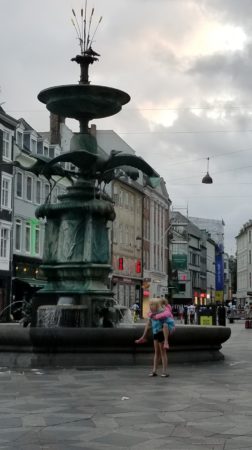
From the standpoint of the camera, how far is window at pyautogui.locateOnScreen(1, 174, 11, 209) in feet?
165

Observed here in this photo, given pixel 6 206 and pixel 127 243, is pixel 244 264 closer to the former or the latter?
pixel 127 243

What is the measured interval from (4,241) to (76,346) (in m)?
36.7

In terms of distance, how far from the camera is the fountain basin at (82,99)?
1658 cm

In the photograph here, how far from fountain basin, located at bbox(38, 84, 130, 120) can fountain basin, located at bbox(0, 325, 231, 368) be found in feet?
18.0

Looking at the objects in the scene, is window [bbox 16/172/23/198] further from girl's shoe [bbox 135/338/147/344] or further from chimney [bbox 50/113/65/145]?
girl's shoe [bbox 135/338/147/344]

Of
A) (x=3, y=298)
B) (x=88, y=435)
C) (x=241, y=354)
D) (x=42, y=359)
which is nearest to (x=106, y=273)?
(x=42, y=359)

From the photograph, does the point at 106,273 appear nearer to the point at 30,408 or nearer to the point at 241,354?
the point at 241,354

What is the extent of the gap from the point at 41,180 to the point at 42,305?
Answer: 4099 centimetres

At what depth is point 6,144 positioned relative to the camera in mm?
50875

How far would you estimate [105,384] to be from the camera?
1170 cm

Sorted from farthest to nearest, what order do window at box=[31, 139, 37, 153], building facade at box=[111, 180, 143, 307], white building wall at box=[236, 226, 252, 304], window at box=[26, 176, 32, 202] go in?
white building wall at box=[236, 226, 252, 304] < building facade at box=[111, 180, 143, 307] < window at box=[31, 139, 37, 153] < window at box=[26, 176, 32, 202]

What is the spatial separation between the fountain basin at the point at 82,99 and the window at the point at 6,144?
1329 inches

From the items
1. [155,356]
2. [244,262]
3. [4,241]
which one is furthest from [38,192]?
[244,262]

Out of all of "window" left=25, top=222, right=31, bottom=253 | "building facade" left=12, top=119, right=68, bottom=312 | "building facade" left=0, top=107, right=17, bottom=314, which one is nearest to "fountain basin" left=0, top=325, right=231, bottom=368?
"building facade" left=0, top=107, right=17, bottom=314
